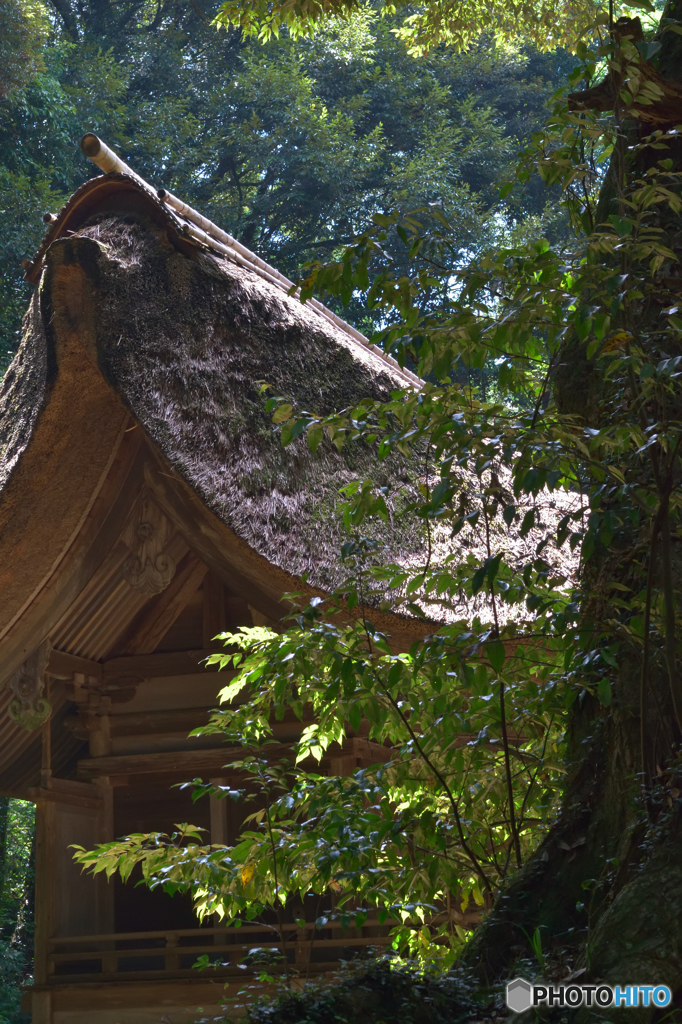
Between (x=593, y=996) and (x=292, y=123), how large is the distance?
13.1 meters

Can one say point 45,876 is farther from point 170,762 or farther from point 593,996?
point 593,996

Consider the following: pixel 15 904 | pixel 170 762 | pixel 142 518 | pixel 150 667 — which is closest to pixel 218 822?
pixel 170 762

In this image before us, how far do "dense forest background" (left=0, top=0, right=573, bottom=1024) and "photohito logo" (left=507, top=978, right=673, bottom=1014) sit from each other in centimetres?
1072

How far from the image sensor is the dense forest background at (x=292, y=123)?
12227 mm

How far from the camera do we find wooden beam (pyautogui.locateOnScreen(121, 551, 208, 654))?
5.37 meters

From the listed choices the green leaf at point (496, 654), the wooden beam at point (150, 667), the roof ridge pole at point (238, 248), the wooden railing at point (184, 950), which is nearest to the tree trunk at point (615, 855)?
the green leaf at point (496, 654)

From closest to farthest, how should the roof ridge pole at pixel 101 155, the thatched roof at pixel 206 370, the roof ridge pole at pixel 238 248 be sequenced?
the thatched roof at pixel 206 370
the roof ridge pole at pixel 101 155
the roof ridge pole at pixel 238 248

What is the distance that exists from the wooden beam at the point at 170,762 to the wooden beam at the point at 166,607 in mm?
621

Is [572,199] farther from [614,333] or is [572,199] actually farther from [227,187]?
[227,187]

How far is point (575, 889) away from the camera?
2.05m

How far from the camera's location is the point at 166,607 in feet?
17.7

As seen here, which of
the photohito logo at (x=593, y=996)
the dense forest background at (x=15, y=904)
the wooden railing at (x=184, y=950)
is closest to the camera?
the photohito logo at (x=593, y=996)

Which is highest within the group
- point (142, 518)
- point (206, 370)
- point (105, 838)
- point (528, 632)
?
point (206, 370)

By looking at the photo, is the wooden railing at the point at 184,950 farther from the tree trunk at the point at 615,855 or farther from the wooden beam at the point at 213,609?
the tree trunk at the point at 615,855
